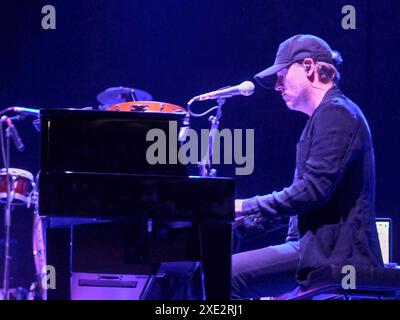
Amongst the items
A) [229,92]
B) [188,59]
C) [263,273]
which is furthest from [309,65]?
[188,59]

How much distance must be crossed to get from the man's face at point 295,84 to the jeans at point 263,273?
725 millimetres

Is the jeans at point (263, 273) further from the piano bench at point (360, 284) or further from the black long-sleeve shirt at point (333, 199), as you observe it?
the piano bench at point (360, 284)

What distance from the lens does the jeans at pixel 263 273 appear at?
3209 mm

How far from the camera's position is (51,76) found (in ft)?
18.6

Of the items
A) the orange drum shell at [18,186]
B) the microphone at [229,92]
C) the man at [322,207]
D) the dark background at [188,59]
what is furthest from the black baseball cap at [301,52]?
the orange drum shell at [18,186]

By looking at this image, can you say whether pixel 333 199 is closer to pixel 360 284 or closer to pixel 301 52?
pixel 360 284

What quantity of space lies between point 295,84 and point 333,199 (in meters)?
0.61

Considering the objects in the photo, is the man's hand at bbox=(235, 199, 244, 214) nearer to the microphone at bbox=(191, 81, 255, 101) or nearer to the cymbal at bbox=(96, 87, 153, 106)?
the microphone at bbox=(191, 81, 255, 101)

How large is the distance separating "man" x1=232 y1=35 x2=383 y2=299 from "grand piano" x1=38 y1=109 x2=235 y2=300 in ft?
1.19

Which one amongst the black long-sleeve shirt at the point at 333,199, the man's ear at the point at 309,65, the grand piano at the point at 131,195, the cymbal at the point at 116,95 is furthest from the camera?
the cymbal at the point at 116,95

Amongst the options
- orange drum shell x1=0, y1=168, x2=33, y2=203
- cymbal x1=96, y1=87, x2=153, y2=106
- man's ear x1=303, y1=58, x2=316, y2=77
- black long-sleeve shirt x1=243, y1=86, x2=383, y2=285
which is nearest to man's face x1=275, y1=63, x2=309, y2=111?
man's ear x1=303, y1=58, x2=316, y2=77

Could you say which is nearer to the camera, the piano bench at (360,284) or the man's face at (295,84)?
the piano bench at (360,284)
